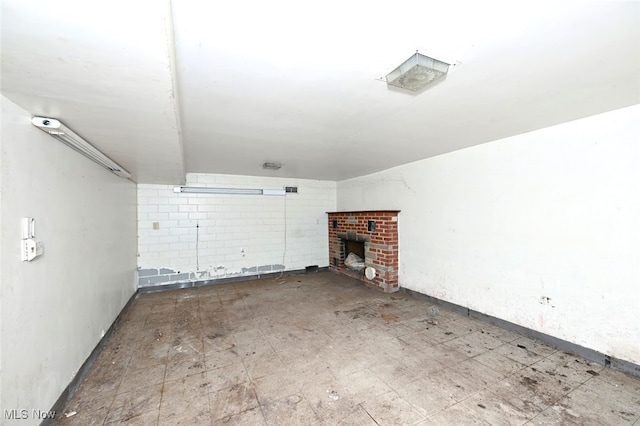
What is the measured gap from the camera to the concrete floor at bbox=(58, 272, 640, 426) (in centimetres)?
171

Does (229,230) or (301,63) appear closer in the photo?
(301,63)

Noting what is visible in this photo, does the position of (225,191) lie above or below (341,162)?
below

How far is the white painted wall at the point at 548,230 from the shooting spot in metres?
2.14

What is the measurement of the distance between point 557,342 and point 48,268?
445 cm

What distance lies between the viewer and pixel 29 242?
1491 millimetres

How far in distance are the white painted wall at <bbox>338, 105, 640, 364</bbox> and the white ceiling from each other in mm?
354

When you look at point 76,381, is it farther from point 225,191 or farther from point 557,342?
point 557,342

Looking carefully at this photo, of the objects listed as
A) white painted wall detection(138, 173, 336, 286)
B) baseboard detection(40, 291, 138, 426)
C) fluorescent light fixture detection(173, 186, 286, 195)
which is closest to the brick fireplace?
white painted wall detection(138, 173, 336, 286)

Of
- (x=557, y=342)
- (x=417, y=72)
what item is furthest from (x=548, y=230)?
(x=417, y=72)

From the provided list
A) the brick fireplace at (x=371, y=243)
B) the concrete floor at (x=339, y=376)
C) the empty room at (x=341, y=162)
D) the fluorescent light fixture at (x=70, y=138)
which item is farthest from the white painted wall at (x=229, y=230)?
the fluorescent light fixture at (x=70, y=138)

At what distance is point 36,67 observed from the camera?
1.12 m

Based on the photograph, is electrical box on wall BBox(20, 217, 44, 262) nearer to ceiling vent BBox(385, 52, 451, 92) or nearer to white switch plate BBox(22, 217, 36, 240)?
white switch plate BBox(22, 217, 36, 240)

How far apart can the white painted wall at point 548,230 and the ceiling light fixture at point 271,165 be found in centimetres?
241

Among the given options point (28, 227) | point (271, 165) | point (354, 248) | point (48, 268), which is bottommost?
point (354, 248)
